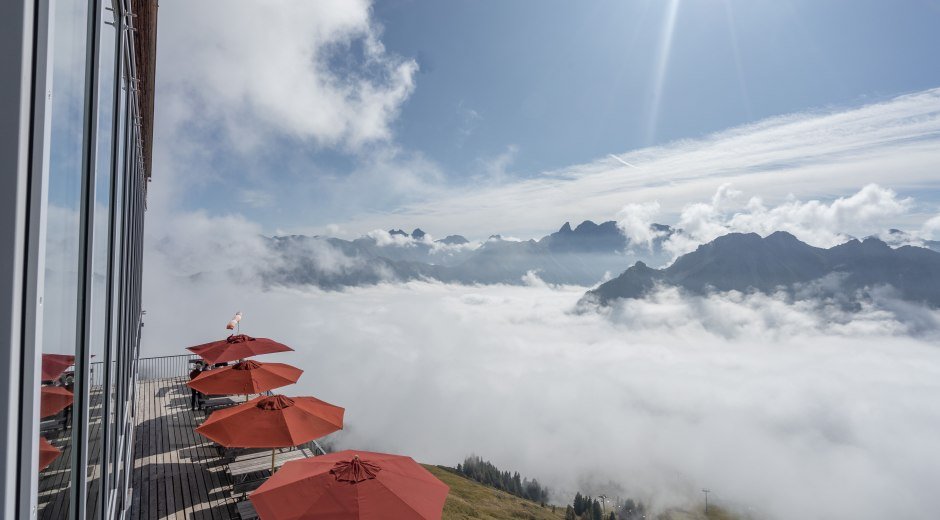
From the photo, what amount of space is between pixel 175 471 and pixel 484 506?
350 ft

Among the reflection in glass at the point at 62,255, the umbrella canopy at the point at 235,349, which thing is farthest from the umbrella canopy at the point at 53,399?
the umbrella canopy at the point at 235,349

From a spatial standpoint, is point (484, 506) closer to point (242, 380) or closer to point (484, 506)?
point (484, 506)

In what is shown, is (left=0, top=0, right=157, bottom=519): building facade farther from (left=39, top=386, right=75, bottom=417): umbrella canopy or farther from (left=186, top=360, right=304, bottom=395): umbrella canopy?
(left=186, top=360, right=304, bottom=395): umbrella canopy

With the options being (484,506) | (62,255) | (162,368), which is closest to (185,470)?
(162,368)

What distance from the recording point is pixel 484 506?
103500 mm

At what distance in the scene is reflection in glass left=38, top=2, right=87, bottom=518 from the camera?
1470 millimetres

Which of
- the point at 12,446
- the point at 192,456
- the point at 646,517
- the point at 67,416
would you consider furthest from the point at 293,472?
the point at 646,517

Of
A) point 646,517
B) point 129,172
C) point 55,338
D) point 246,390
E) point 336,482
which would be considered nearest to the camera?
point 55,338

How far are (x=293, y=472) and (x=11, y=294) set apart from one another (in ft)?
20.6

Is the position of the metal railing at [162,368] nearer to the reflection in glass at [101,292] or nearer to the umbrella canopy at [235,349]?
the umbrella canopy at [235,349]

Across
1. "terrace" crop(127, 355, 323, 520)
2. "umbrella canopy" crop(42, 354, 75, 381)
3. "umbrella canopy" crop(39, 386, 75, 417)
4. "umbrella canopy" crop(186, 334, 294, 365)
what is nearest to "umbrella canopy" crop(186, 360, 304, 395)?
"terrace" crop(127, 355, 323, 520)

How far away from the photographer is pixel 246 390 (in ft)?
37.1

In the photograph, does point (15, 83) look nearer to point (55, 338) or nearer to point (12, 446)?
point (12, 446)

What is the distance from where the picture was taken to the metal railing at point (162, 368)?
19.1m
